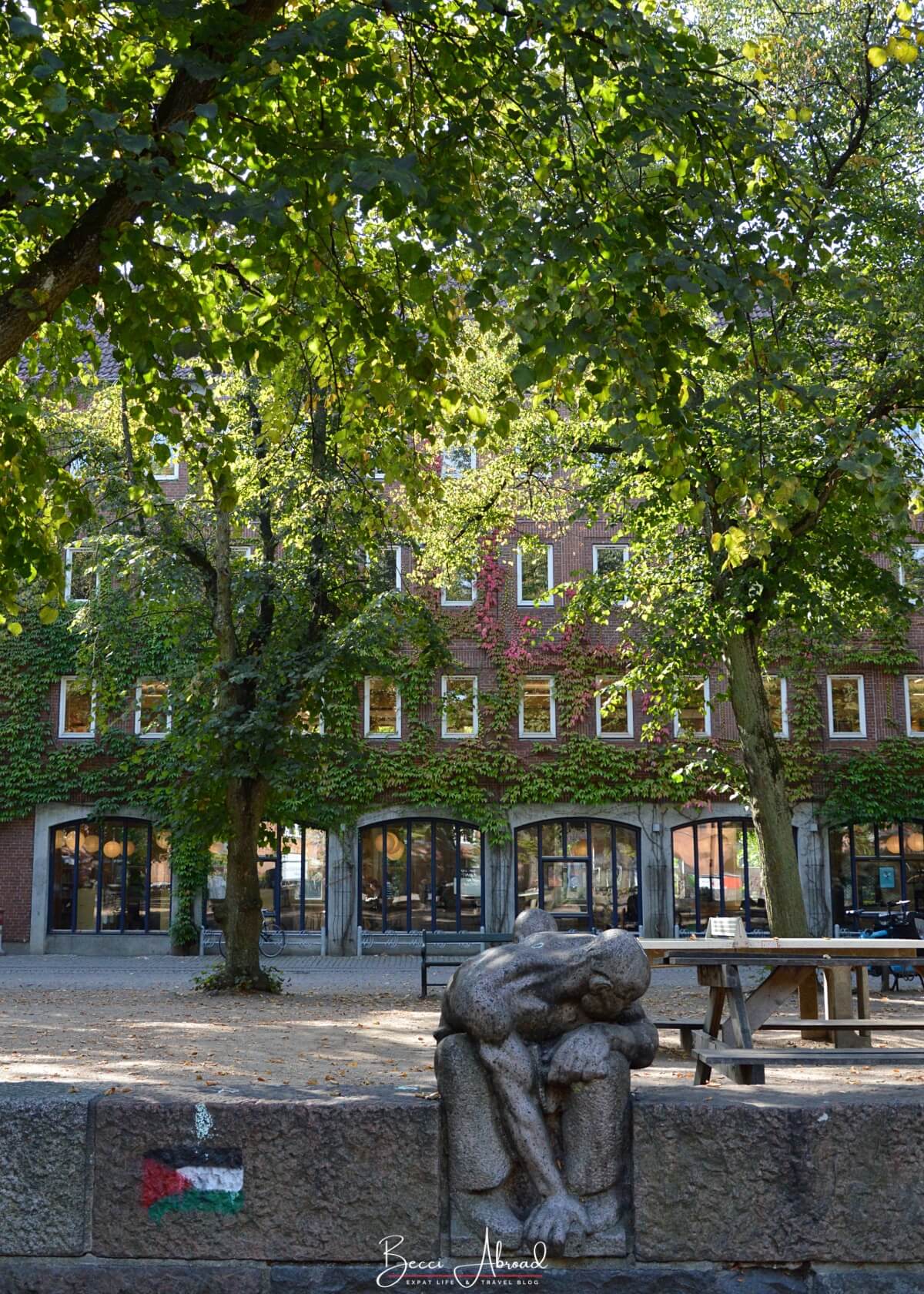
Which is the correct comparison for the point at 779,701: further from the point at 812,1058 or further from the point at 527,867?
the point at 812,1058

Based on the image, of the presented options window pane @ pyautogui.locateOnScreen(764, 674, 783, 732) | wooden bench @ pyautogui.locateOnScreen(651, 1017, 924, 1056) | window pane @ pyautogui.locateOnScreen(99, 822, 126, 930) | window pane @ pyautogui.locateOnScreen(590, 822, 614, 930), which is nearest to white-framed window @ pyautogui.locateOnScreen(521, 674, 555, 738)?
window pane @ pyautogui.locateOnScreen(590, 822, 614, 930)

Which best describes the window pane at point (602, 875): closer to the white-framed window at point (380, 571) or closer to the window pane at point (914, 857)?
the window pane at point (914, 857)

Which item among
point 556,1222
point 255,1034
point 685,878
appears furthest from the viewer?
point 685,878

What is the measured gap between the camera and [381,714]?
30.5 m

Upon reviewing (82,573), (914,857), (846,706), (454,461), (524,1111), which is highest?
(454,461)

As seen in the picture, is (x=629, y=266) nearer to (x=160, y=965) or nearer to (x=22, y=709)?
(x=160, y=965)

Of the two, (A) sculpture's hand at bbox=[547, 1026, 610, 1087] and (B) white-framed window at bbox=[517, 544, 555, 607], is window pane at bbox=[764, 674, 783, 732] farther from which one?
(A) sculpture's hand at bbox=[547, 1026, 610, 1087]

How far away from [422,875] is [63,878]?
8.27 m

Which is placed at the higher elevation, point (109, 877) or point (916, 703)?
point (916, 703)

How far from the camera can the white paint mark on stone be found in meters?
3.90

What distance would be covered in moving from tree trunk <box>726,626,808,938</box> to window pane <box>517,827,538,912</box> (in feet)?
47.6

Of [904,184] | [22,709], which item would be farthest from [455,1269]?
[22,709]

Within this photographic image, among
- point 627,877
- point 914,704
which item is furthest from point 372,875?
point 914,704

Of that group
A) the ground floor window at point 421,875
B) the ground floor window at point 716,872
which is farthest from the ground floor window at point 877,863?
the ground floor window at point 421,875
